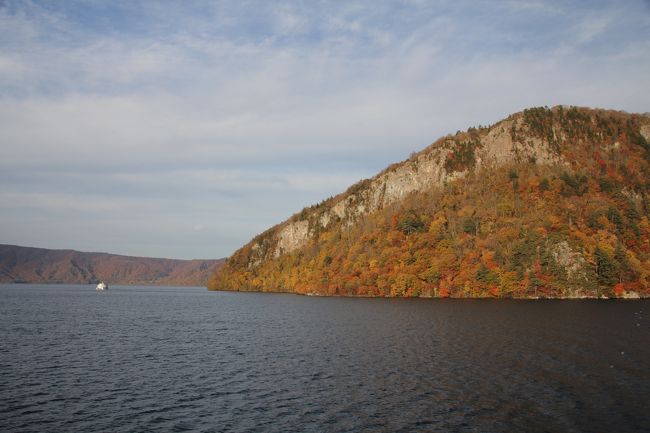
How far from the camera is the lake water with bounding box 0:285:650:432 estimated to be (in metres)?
29.4

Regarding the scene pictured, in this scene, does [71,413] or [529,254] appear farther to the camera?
[529,254]

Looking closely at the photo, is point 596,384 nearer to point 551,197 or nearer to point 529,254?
point 529,254

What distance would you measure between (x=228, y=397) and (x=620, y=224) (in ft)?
551

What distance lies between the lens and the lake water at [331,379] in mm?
29359

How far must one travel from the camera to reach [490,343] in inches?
2243

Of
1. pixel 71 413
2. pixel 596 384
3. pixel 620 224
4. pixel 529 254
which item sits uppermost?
pixel 620 224

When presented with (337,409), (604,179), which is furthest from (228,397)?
(604,179)

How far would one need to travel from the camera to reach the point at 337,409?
32062mm

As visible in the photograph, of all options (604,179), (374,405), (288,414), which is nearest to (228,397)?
(288,414)

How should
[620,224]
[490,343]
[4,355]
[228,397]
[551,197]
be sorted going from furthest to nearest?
[551,197] → [620,224] → [490,343] → [4,355] → [228,397]

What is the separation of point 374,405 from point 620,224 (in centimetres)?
16240

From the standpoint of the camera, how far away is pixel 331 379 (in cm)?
4059

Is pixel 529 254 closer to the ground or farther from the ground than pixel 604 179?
closer to the ground

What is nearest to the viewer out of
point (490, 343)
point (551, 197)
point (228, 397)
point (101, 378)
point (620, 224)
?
point (228, 397)
